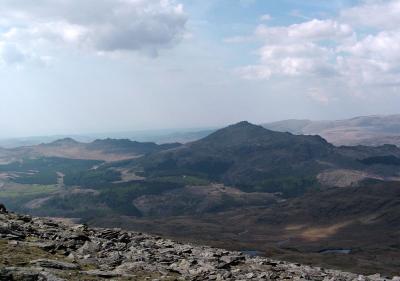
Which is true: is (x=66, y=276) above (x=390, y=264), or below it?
above

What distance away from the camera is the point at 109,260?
3416 cm

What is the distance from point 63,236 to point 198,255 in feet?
42.8

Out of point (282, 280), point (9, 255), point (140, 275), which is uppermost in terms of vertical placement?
point (9, 255)

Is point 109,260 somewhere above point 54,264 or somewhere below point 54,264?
below

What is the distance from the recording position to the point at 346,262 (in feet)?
608

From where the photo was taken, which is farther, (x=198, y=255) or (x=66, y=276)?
(x=198, y=255)

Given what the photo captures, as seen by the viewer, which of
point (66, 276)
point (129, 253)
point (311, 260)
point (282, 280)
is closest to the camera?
point (66, 276)

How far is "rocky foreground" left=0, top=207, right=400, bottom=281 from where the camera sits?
89.4 feet

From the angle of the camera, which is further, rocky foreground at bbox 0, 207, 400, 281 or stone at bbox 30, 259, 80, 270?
stone at bbox 30, 259, 80, 270

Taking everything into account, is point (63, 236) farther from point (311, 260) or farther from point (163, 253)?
point (311, 260)

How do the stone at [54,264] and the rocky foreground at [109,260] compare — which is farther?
the stone at [54,264]

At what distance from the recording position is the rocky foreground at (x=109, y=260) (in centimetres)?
2725

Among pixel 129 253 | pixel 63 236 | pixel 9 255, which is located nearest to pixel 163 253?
pixel 129 253

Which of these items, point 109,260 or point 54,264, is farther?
point 109,260
